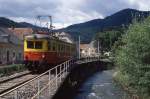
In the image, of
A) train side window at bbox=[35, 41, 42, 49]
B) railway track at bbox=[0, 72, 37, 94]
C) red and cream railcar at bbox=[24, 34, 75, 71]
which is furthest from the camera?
train side window at bbox=[35, 41, 42, 49]

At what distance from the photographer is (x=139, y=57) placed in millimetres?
27156

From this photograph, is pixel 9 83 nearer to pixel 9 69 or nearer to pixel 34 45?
pixel 34 45

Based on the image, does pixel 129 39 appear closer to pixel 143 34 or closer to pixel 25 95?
pixel 143 34

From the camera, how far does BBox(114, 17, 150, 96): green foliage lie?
26234 millimetres

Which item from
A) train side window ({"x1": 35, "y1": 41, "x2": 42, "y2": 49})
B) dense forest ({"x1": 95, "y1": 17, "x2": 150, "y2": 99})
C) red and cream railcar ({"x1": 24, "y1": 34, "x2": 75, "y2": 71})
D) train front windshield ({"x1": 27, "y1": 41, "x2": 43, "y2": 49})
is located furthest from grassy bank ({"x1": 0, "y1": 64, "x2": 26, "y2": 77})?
dense forest ({"x1": 95, "y1": 17, "x2": 150, "y2": 99})

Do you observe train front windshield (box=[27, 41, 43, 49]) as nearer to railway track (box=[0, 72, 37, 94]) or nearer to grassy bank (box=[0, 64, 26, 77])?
grassy bank (box=[0, 64, 26, 77])

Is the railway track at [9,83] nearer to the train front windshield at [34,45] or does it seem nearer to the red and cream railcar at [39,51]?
the red and cream railcar at [39,51]

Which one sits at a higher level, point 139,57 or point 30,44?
point 30,44

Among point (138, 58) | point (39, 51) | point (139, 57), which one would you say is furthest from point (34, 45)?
point (139, 57)

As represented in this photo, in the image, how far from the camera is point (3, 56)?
71062mm

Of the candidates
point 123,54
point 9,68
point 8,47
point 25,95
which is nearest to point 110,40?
point 8,47

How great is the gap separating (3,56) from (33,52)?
116ft

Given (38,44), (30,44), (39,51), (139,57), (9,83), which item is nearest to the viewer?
(139,57)

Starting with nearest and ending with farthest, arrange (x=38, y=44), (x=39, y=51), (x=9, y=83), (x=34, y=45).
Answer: (x=9, y=83), (x=39, y=51), (x=38, y=44), (x=34, y=45)
